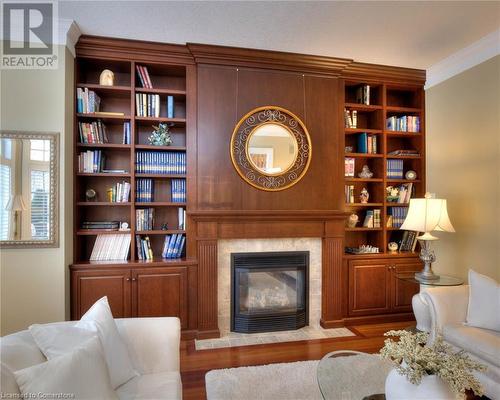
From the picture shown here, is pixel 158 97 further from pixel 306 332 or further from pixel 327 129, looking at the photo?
pixel 306 332

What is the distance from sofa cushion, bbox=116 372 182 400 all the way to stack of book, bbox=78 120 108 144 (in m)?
2.33

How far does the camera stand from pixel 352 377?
1660mm

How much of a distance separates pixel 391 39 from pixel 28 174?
3538 mm

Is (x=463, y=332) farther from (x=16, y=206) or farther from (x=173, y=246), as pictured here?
(x=16, y=206)

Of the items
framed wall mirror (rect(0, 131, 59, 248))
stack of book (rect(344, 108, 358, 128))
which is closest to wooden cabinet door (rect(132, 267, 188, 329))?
framed wall mirror (rect(0, 131, 59, 248))

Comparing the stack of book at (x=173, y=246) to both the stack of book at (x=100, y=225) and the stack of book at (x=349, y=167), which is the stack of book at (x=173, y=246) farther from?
the stack of book at (x=349, y=167)

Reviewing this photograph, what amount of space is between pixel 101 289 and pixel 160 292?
0.54m

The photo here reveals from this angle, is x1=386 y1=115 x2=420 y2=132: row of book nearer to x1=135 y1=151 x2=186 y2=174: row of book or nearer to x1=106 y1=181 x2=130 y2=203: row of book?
x1=135 y1=151 x2=186 y2=174: row of book

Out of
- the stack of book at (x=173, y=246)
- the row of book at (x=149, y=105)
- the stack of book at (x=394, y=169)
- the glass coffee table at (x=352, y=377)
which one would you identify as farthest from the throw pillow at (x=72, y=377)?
the stack of book at (x=394, y=169)

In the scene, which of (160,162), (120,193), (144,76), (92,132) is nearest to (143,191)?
(120,193)

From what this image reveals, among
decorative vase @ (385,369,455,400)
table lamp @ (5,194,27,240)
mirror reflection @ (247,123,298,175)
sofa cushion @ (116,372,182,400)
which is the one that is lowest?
sofa cushion @ (116,372,182,400)

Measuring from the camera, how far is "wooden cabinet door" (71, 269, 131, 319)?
2756 mm

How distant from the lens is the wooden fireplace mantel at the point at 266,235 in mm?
3002

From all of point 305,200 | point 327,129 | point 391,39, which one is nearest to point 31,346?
point 305,200
